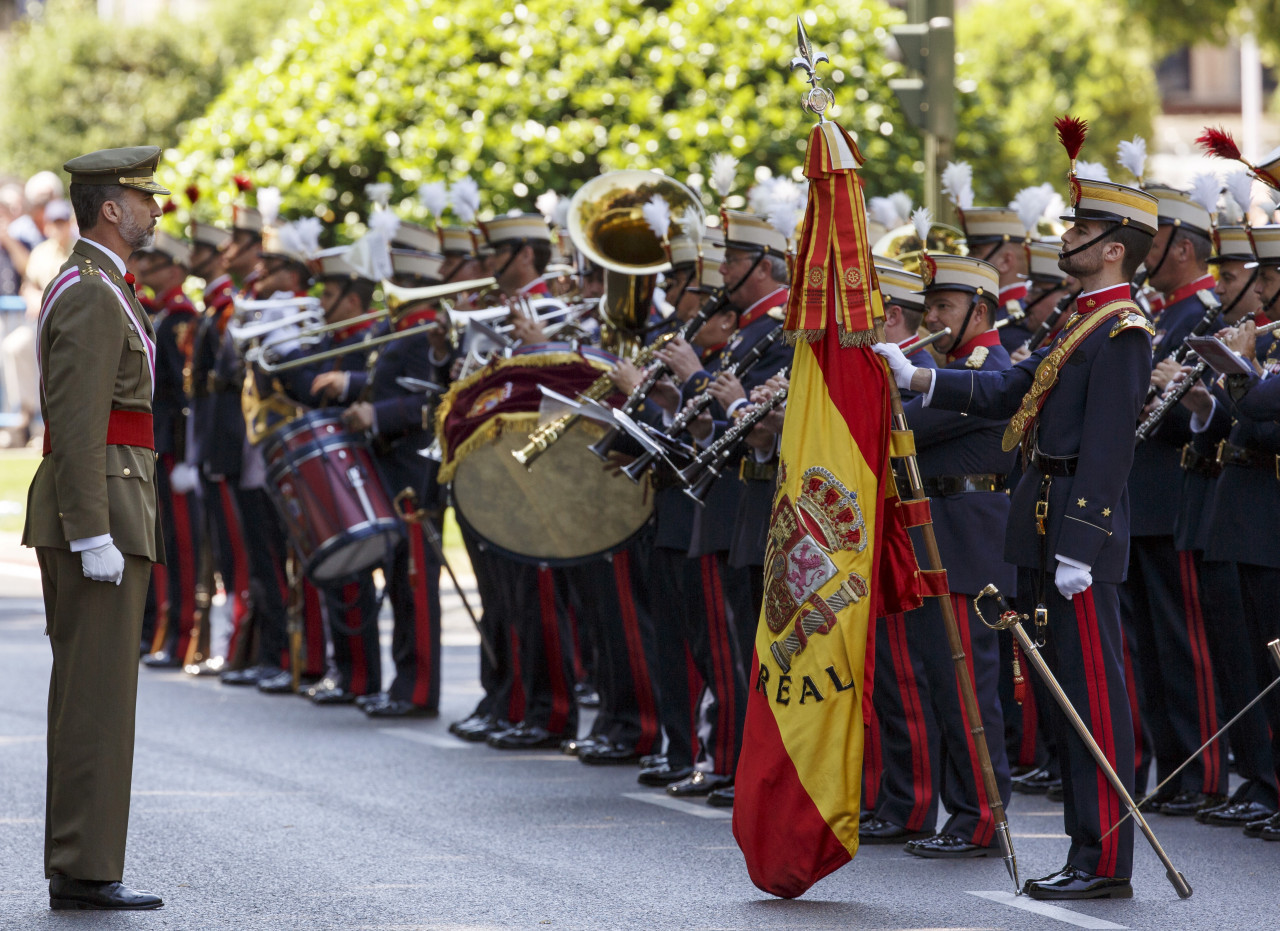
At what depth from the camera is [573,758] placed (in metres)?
8.74

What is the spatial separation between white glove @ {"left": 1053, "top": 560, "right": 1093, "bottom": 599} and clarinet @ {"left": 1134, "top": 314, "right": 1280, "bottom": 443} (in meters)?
1.21

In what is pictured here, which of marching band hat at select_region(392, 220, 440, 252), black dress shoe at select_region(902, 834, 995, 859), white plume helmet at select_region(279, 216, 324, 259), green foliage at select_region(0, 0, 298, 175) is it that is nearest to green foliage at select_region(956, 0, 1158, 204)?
green foliage at select_region(0, 0, 298, 175)

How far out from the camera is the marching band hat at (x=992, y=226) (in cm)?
851

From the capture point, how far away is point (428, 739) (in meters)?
9.19

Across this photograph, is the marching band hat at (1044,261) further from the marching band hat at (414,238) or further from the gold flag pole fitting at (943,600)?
the marching band hat at (414,238)

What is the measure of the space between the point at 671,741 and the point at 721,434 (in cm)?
141

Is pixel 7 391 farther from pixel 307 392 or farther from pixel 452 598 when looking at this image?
pixel 307 392

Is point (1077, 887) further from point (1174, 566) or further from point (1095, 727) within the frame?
point (1174, 566)

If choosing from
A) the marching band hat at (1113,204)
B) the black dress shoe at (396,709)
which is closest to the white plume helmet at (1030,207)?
the marching band hat at (1113,204)

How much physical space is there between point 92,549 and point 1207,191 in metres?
4.22

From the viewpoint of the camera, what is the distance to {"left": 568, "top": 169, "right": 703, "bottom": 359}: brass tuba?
859 centimetres

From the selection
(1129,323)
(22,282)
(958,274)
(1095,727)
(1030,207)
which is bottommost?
(1095,727)

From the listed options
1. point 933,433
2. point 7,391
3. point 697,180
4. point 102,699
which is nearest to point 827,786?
Result: point 933,433

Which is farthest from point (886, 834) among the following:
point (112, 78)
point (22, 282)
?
point (112, 78)
